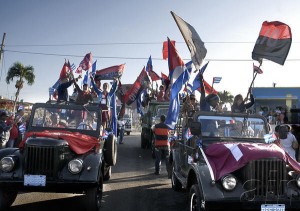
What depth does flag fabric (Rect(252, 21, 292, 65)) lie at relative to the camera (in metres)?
7.41

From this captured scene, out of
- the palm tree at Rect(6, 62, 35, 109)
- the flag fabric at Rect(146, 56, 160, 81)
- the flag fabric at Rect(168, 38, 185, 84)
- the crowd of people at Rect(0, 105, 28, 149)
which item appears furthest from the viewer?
the palm tree at Rect(6, 62, 35, 109)

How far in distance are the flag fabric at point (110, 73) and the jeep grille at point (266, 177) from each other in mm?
8381

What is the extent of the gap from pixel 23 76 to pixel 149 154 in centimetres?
2708

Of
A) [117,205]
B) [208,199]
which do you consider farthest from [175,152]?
[208,199]

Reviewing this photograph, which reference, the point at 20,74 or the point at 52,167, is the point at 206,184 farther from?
the point at 20,74

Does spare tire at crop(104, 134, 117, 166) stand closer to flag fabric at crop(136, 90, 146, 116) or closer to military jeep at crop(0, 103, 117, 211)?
military jeep at crop(0, 103, 117, 211)

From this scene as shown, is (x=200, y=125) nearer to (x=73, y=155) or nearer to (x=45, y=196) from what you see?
(x=73, y=155)

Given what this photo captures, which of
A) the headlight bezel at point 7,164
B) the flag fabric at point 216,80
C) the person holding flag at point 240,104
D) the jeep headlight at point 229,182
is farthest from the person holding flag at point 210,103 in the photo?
the flag fabric at point 216,80

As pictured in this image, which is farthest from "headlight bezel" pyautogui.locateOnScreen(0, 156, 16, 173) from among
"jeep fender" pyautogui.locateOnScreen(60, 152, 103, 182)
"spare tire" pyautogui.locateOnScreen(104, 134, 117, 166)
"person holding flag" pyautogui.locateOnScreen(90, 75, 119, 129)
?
"person holding flag" pyautogui.locateOnScreen(90, 75, 119, 129)

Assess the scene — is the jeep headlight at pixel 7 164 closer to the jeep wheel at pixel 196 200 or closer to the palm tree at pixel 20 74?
the jeep wheel at pixel 196 200

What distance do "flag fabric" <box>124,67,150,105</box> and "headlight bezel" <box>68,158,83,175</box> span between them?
8.89 metres

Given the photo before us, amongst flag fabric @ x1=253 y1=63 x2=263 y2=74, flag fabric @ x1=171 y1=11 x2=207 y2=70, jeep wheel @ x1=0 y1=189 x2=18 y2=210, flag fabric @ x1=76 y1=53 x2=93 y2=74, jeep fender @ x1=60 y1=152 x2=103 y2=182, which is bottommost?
jeep wheel @ x1=0 y1=189 x2=18 y2=210

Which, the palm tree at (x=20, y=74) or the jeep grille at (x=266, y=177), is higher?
the palm tree at (x=20, y=74)

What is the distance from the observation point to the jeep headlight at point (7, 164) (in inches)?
215
